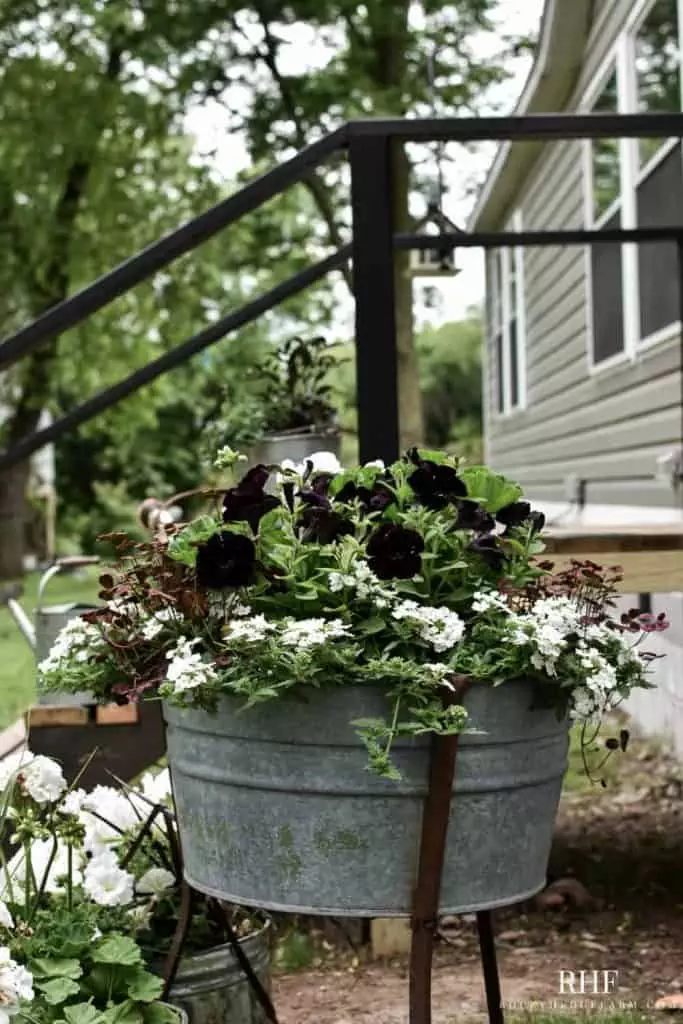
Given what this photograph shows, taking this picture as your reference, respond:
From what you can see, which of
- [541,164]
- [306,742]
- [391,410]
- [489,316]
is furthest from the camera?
[489,316]

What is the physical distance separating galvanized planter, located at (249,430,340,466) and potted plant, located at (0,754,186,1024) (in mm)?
1323

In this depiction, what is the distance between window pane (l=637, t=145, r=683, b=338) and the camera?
6051 mm

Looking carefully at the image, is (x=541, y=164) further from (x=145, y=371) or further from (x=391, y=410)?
(x=391, y=410)

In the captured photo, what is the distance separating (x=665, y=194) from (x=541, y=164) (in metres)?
4.48

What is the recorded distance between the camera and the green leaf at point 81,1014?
1.85 m

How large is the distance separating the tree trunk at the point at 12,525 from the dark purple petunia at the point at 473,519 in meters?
14.8

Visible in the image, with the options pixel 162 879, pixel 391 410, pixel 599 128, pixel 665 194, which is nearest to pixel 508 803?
pixel 162 879

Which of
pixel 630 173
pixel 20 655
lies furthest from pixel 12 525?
pixel 630 173

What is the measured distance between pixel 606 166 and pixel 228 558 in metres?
7.04

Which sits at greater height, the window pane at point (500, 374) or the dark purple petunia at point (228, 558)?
the window pane at point (500, 374)

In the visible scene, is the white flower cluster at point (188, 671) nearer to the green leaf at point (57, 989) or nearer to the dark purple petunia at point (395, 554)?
the dark purple petunia at point (395, 554)

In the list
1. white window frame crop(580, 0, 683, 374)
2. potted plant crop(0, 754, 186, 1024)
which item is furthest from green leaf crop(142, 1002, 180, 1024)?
white window frame crop(580, 0, 683, 374)

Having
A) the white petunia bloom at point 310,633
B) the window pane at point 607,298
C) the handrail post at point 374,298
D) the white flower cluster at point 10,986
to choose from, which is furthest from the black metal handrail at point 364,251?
the window pane at point 607,298

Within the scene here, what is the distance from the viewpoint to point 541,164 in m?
10.6
